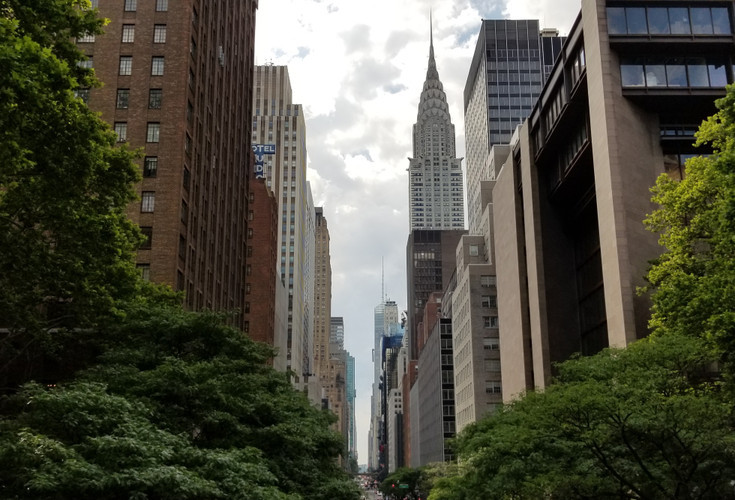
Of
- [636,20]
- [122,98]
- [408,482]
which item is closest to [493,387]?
[408,482]

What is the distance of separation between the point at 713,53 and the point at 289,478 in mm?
41729

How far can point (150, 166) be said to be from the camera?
56906mm

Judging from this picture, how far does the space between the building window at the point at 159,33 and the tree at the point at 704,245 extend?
1586 inches

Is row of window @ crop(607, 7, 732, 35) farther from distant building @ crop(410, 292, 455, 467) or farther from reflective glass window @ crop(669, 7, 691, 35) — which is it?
distant building @ crop(410, 292, 455, 467)

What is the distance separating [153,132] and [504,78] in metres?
122

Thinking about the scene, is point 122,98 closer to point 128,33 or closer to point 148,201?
point 128,33

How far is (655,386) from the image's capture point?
28.5m

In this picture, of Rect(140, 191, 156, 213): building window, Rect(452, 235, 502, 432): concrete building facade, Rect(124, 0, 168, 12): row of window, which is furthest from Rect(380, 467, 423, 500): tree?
Rect(124, 0, 168, 12): row of window

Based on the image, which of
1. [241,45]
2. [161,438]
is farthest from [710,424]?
[241,45]

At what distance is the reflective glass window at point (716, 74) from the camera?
169ft

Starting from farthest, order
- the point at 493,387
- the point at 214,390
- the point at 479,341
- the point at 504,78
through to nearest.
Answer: the point at 504,78 → the point at 479,341 → the point at 493,387 → the point at 214,390

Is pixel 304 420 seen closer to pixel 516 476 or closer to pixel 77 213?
pixel 516 476

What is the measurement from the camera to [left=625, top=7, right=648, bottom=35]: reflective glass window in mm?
51494

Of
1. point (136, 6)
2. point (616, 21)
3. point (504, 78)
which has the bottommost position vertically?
point (616, 21)
